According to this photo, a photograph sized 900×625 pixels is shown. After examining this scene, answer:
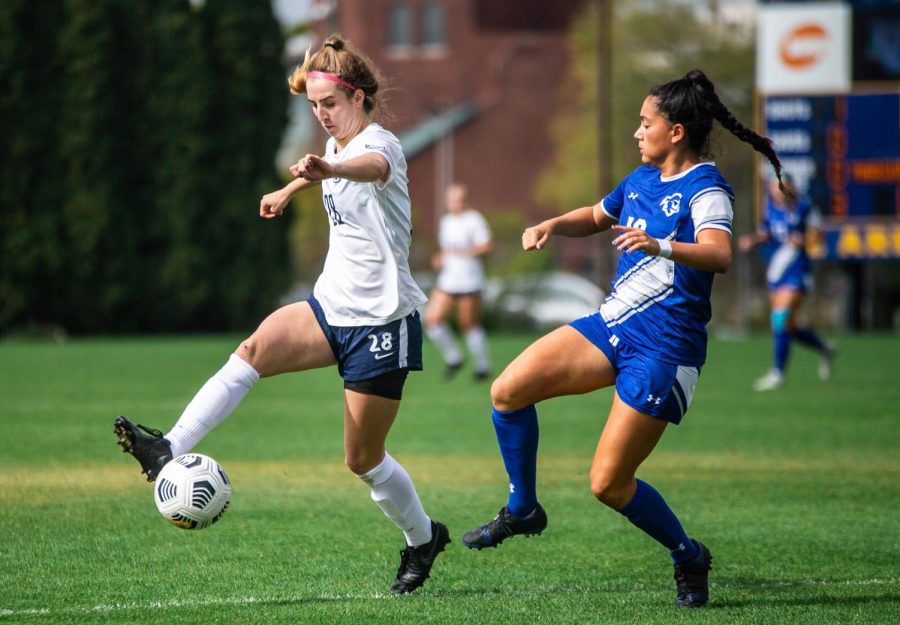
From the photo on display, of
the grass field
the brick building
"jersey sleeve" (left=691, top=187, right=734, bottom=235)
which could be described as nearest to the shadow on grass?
the grass field

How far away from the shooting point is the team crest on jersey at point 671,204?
16.8ft

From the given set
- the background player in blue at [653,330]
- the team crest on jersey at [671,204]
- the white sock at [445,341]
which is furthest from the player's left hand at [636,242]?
the white sock at [445,341]

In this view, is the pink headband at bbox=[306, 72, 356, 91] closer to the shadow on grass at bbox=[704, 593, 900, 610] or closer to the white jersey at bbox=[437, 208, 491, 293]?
the shadow on grass at bbox=[704, 593, 900, 610]

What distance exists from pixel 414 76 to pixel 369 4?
3.53 metres

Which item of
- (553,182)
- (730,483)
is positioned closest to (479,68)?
(553,182)

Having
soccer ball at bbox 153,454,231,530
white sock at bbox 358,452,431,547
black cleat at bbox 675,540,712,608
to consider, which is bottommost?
black cleat at bbox 675,540,712,608

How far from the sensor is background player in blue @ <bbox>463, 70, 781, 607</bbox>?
16.8 ft

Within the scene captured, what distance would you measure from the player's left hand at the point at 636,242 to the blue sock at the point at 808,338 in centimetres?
1077

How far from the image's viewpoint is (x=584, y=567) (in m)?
5.91

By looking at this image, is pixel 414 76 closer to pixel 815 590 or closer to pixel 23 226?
pixel 23 226

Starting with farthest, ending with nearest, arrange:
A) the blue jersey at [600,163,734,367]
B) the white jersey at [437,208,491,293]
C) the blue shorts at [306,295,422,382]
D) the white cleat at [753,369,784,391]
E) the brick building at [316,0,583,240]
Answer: the brick building at [316,0,583,240]
the white jersey at [437,208,491,293]
the white cleat at [753,369,784,391]
the blue shorts at [306,295,422,382]
the blue jersey at [600,163,734,367]

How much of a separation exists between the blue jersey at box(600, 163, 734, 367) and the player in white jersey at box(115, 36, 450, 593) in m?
0.85

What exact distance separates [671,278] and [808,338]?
10671 millimetres

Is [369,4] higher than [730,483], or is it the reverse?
[369,4]
